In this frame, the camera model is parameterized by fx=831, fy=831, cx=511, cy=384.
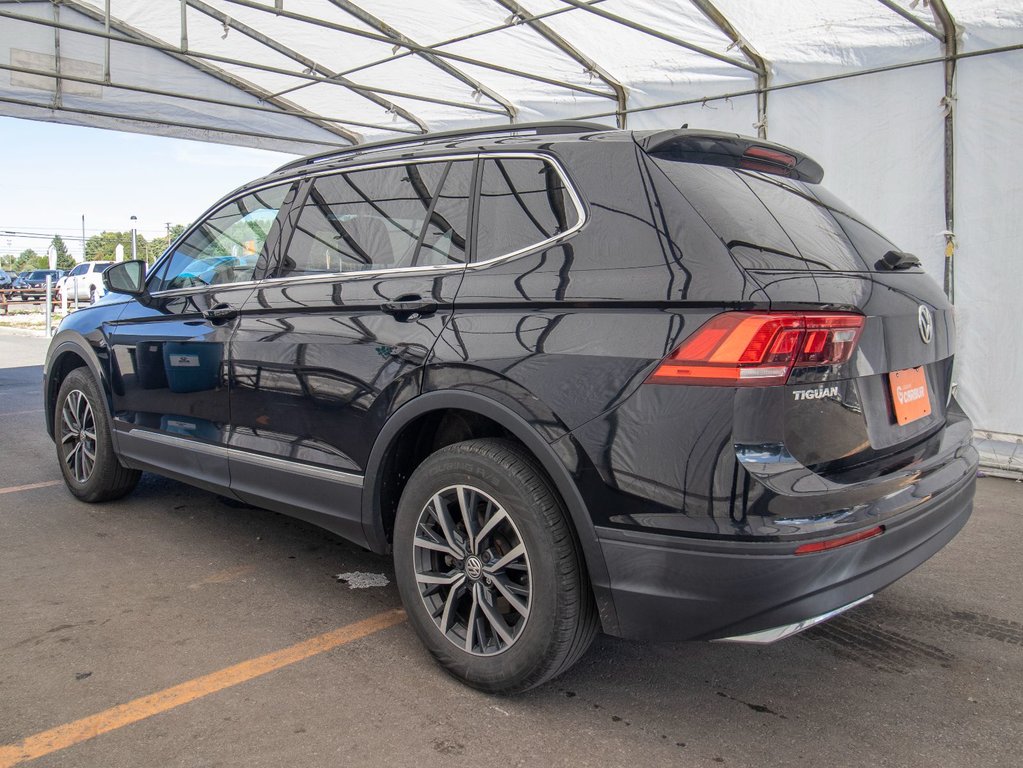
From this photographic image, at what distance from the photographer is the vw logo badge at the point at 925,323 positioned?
2625 mm

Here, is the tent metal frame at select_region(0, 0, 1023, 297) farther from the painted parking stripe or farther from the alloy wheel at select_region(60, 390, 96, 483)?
the painted parking stripe

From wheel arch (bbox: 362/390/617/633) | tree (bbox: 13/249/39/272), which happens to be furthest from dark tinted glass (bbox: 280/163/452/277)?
tree (bbox: 13/249/39/272)

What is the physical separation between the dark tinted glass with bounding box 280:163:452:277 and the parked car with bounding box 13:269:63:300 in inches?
1483

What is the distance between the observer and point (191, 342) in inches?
152

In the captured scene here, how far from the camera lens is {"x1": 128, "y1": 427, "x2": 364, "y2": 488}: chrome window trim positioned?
3102mm

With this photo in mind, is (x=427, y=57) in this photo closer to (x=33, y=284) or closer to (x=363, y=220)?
(x=363, y=220)

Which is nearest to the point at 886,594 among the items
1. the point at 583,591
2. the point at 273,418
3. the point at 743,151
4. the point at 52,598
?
the point at 583,591

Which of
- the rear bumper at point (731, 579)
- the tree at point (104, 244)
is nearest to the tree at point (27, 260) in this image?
the tree at point (104, 244)

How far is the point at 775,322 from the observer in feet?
7.06

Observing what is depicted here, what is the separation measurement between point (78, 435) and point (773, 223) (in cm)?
404

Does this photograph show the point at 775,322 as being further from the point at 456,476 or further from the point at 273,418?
the point at 273,418

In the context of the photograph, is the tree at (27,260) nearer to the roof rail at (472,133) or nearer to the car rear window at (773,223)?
the roof rail at (472,133)

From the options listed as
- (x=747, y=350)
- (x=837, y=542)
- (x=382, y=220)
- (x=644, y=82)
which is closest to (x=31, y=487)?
(x=382, y=220)

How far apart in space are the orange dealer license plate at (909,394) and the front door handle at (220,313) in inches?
103
